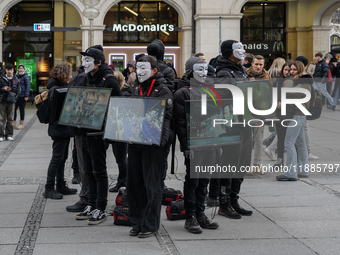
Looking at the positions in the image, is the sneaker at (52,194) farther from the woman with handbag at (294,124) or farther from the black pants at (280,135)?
the black pants at (280,135)

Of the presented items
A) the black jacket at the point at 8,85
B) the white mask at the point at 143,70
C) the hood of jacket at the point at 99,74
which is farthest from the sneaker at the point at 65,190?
the black jacket at the point at 8,85

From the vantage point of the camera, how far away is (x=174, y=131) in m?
5.65

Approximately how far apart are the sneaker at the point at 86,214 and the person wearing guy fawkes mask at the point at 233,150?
1444mm

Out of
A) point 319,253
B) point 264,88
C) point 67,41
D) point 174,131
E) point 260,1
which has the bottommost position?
point 319,253

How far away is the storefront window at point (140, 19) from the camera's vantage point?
25.3 metres

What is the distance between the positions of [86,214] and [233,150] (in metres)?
1.77

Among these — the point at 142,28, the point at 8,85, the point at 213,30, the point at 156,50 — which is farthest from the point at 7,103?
the point at 142,28

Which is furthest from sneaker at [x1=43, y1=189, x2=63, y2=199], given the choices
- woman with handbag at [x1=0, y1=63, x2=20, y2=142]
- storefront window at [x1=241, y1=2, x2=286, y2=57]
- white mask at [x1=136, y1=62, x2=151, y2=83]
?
storefront window at [x1=241, y1=2, x2=286, y2=57]

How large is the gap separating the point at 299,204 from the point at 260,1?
20.4m

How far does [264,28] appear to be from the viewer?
86.0ft

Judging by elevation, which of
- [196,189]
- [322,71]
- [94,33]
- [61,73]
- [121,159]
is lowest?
[196,189]

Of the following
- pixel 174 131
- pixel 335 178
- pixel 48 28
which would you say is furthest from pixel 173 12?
pixel 174 131

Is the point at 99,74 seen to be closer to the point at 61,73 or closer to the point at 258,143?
the point at 61,73

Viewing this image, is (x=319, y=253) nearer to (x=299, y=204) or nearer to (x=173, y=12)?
(x=299, y=204)
